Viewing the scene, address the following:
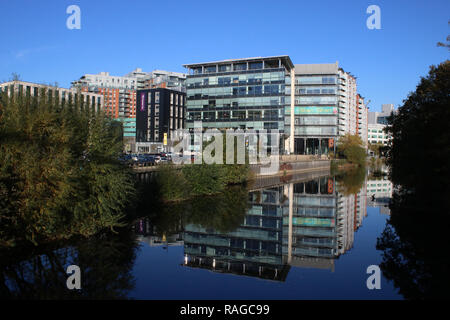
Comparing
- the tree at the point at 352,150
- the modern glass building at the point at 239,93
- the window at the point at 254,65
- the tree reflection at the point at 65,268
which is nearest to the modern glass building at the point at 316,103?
the tree at the point at 352,150

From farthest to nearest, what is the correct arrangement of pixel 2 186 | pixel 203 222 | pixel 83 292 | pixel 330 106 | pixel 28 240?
pixel 330 106 → pixel 203 222 → pixel 28 240 → pixel 2 186 → pixel 83 292

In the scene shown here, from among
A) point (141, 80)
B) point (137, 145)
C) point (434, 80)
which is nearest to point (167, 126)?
point (137, 145)

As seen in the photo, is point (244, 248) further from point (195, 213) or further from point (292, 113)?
point (292, 113)

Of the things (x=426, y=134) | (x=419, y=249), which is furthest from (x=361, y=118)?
(x=419, y=249)

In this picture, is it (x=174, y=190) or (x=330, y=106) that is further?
(x=330, y=106)

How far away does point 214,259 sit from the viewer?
1620 centimetres

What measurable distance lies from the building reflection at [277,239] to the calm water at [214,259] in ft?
0.16

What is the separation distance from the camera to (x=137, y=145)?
141125 mm

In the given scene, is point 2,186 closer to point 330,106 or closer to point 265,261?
point 265,261

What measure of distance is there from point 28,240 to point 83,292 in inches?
218

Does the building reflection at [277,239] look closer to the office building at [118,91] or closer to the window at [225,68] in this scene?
the window at [225,68]

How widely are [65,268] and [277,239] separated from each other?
11203 millimetres

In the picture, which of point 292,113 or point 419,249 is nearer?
point 419,249

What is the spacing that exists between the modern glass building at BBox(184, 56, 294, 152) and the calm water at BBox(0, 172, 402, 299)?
5368 cm
